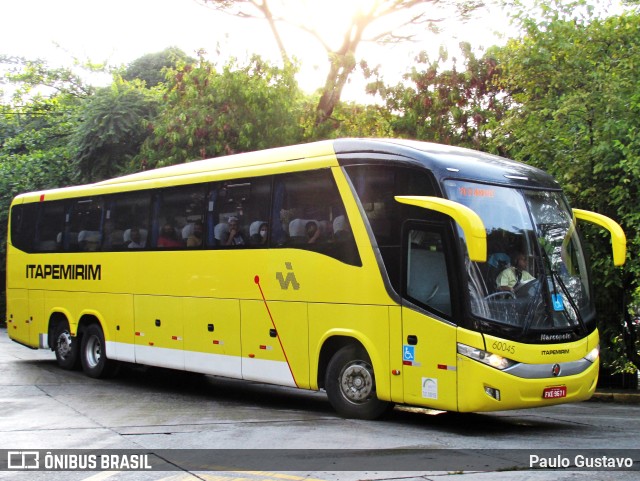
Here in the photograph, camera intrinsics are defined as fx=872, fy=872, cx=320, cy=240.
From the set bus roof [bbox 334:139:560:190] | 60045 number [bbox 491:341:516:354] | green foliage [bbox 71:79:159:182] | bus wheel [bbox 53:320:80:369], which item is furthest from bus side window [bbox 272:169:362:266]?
green foliage [bbox 71:79:159:182]

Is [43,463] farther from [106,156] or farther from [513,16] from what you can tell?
[106,156]

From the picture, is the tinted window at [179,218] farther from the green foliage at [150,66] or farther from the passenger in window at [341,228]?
the green foliage at [150,66]

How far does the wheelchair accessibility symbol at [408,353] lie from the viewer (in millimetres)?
10141

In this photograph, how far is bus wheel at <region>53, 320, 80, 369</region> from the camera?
16906 millimetres

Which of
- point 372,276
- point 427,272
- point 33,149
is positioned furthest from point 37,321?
point 33,149

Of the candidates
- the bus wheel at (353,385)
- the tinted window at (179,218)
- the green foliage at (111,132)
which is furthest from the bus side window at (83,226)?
the green foliage at (111,132)

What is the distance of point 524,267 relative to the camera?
32.7 ft

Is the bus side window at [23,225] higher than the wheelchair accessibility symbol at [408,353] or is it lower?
higher

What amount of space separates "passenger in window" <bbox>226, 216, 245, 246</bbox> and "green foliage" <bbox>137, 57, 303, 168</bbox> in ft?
34.5

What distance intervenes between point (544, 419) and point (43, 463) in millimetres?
6800

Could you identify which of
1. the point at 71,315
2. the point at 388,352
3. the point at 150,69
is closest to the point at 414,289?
the point at 388,352

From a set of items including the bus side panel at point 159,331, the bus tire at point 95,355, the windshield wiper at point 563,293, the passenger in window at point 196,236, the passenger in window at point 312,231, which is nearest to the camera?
the windshield wiper at point 563,293

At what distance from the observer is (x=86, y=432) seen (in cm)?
993

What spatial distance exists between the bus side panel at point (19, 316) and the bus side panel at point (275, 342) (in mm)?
7334
